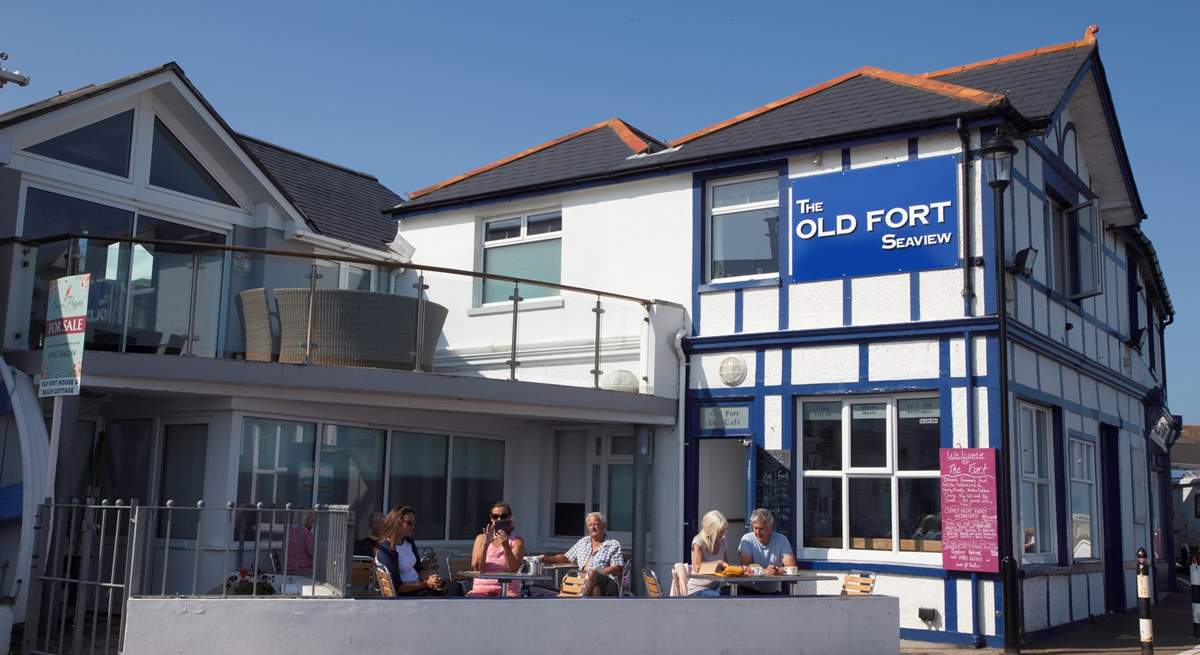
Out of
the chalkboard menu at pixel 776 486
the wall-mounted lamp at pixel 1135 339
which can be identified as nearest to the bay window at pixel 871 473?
the chalkboard menu at pixel 776 486

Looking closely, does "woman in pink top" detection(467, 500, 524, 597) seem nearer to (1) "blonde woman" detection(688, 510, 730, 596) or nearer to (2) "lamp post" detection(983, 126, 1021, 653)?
(1) "blonde woman" detection(688, 510, 730, 596)

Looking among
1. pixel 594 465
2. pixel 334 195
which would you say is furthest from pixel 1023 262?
pixel 334 195

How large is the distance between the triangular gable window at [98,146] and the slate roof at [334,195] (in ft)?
10.8

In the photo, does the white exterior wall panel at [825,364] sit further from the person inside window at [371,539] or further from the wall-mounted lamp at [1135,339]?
the wall-mounted lamp at [1135,339]

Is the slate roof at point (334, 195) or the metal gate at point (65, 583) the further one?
the slate roof at point (334, 195)

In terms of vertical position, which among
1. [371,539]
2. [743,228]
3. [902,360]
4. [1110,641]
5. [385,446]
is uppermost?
[743,228]

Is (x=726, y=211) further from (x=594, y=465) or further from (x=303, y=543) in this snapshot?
(x=303, y=543)

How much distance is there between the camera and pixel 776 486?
13.9m

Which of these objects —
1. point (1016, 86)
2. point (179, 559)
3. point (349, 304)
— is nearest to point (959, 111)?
point (1016, 86)

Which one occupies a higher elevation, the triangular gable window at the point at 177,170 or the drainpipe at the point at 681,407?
the triangular gable window at the point at 177,170

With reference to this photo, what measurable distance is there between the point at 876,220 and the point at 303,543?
730 centimetres

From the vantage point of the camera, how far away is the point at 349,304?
12234mm

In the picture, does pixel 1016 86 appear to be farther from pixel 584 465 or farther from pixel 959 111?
pixel 584 465

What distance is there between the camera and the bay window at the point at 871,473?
1298 cm
